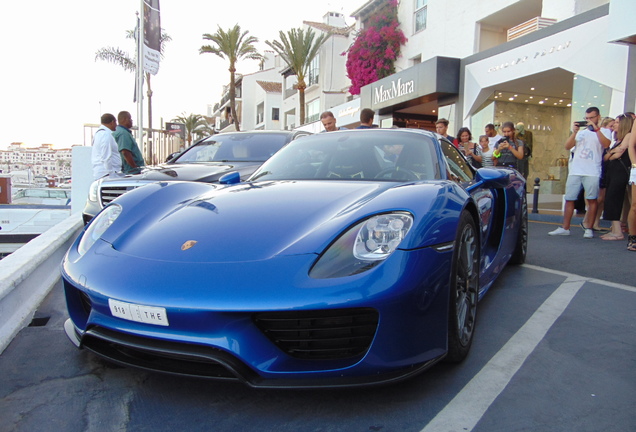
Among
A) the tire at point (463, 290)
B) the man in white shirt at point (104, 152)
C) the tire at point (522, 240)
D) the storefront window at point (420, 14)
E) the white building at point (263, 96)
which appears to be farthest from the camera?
the white building at point (263, 96)

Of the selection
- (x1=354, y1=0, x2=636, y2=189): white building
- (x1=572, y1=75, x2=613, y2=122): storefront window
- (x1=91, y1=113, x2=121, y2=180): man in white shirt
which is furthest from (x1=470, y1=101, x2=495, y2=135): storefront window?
(x1=91, y1=113, x2=121, y2=180): man in white shirt

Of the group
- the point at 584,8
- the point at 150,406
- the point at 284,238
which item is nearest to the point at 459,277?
the point at 284,238

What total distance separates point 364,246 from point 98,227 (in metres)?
1.48

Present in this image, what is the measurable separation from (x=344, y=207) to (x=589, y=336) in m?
1.60

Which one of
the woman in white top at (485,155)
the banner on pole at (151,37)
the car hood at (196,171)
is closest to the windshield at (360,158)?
the car hood at (196,171)

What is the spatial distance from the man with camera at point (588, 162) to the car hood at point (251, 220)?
16.3ft

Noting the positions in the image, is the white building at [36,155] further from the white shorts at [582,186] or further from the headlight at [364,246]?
the headlight at [364,246]

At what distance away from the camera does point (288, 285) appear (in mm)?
1757

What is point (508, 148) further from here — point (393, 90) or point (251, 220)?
point (393, 90)

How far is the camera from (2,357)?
240 centimetres

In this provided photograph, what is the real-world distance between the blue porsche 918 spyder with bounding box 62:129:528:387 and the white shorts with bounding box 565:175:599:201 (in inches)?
184

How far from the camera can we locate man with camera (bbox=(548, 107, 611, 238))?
640cm

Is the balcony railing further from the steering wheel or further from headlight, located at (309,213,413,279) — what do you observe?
headlight, located at (309,213,413,279)

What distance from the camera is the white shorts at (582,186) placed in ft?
21.0
